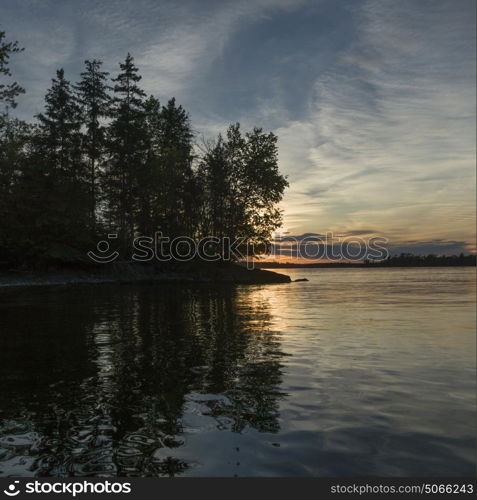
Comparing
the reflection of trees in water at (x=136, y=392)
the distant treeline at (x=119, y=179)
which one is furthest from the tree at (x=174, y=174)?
the reflection of trees in water at (x=136, y=392)

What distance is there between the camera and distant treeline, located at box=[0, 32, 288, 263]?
1802 inches

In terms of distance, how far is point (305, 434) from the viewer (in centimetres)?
557

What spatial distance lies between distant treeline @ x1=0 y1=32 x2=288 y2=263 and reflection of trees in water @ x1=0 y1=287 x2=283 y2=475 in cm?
3498

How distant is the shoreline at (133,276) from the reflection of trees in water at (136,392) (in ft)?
100

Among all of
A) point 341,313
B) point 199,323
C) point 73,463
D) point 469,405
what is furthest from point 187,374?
point 341,313

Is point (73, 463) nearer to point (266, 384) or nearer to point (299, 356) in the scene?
point (266, 384)

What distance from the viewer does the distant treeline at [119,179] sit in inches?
1802

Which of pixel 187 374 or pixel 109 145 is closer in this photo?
pixel 187 374

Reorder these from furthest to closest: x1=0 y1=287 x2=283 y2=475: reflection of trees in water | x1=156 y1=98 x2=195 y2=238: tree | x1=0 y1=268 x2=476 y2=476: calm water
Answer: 1. x1=156 y1=98 x2=195 y2=238: tree
2. x1=0 y1=287 x2=283 y2=475: reflection of trees in water
3. x1=0 y1=268 x2=476 y2=476: calm water

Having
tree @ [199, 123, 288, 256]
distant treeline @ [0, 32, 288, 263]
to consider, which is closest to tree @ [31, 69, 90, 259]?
distant treeline @ [0, 32, 288, 263]

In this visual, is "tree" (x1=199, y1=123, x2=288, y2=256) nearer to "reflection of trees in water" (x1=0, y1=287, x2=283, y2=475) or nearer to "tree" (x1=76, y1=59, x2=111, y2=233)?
"tree" (x1=76, y1=59, x2=111, y2=233)

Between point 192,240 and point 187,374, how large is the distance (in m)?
53.2

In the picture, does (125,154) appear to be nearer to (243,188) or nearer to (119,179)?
(119,179)

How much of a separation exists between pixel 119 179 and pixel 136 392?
2026 inches
